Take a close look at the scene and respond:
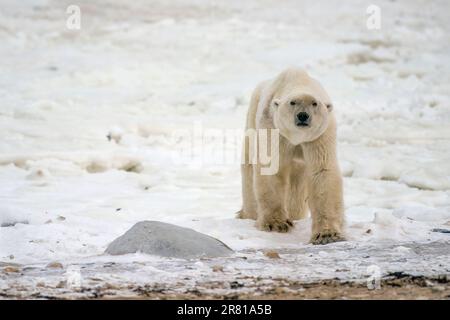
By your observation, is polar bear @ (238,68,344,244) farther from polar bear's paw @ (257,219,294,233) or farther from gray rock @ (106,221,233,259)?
gray rock @ (106,221,233,259)

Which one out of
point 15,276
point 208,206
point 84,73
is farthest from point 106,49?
point 15,276

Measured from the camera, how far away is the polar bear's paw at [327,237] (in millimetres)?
6383

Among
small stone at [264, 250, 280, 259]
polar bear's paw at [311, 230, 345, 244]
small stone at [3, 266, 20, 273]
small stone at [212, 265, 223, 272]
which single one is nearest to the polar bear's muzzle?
polar bear's paw at [311, 230, 345, 244]

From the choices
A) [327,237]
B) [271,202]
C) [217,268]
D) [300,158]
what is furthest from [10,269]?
[300,158]

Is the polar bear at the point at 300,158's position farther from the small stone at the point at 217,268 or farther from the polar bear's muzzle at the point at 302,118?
the small stone at the point at 217,268

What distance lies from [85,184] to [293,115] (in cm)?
386

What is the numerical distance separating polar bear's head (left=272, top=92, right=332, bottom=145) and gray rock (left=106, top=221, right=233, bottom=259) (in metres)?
1.26

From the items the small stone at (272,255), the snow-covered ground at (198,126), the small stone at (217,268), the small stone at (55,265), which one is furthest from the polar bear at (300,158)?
the small stone at (55,265)

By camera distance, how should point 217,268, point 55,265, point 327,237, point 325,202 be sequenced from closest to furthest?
point 217,268 → point 55,265 → point 327,237 → point 325,202

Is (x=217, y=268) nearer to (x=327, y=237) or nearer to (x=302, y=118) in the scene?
(x=327, y=237)

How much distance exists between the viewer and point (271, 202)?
698cm

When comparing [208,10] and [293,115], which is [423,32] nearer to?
[208,10]

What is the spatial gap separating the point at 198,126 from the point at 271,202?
19.4 feet

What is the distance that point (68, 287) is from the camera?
4539 mm
